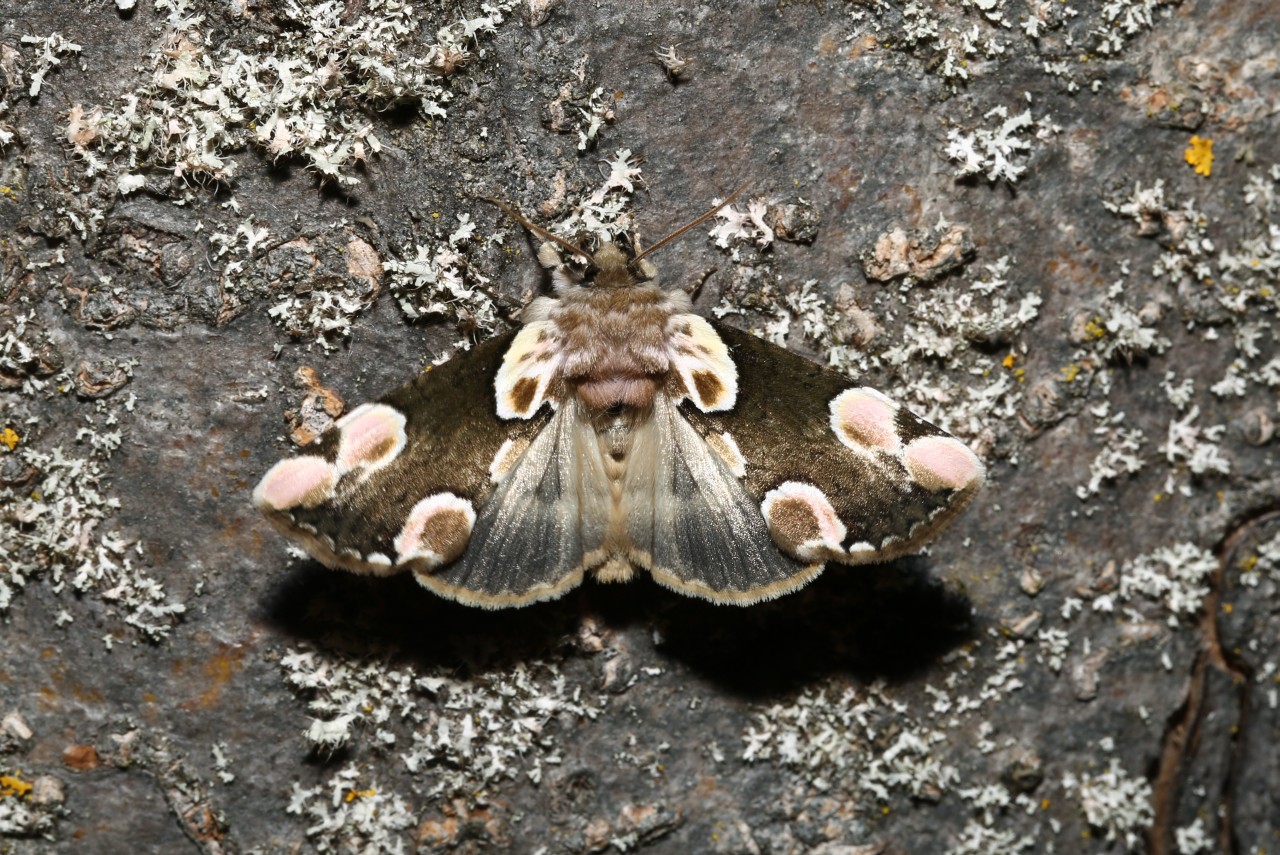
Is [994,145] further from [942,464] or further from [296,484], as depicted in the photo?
[296,484]

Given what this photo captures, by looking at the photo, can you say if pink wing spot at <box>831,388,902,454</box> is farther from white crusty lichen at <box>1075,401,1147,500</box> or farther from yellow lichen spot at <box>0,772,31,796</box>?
yellow lichen spot at <box>0,772,31,796</box>

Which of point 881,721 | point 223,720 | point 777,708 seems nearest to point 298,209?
point 223,720

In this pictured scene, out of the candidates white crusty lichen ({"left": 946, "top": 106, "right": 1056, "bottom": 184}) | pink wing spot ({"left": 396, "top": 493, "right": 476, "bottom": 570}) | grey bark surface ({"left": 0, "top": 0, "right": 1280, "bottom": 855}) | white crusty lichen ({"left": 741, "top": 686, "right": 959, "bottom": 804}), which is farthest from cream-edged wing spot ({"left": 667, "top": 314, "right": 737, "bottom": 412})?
white crusty lichen ({"left": 741, "top": 686, "right": 959, "bottom": 804})

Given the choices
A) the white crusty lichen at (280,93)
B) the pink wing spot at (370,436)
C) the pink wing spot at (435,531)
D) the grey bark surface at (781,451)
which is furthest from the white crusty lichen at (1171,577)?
the white crusty lichen at (280,93)

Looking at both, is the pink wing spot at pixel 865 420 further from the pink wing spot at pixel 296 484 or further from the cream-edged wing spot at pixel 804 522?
the pink wing spot at pixel 296 484

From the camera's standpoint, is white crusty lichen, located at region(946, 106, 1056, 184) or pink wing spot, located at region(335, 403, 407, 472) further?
white crusty lichen, located at region(946, 106, 1056, 184)

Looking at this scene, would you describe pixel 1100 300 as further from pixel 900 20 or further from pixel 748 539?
pixel 748 539
